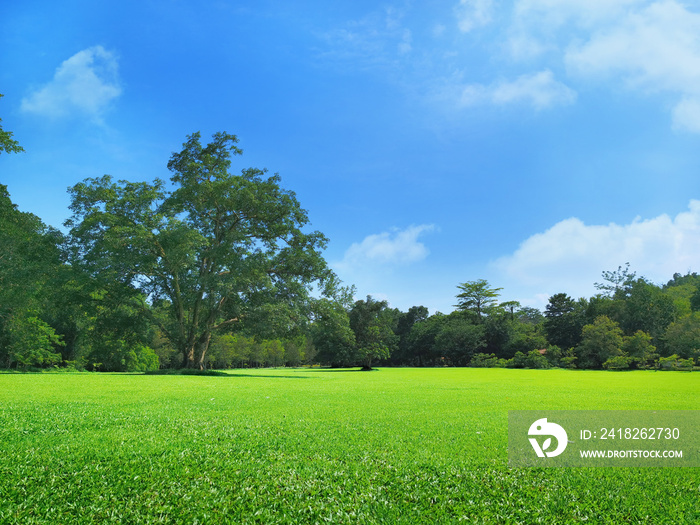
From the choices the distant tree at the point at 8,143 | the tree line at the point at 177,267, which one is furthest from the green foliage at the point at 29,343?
the distant tree at the point at 8,143

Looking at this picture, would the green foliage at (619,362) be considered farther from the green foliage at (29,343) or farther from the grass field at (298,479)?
the green foliage at (29,343)

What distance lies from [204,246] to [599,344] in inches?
1841

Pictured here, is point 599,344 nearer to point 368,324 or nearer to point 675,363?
point 675,363

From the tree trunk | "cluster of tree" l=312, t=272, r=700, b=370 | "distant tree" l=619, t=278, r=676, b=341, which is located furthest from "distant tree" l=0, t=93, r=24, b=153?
"distant tree" l=619, t=278, r=676, b=341

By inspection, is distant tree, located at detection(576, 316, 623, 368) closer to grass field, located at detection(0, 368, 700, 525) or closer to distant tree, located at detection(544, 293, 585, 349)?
distant tree, located at detection(544, 293, 585, 349)

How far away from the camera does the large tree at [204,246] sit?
2458cm

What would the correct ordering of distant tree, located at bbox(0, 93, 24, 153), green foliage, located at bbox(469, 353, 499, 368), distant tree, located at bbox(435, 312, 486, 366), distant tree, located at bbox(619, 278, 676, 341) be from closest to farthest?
distant tree, located at bbox(0, 93, 24, 153) → green foliage, located at bbox(469, 353, 499, 368) → distant tree, located at bbox(619, 278, 676, 341) → distant tree, located at bbox(435, 312, 486, 366)

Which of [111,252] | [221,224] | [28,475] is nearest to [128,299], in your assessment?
[111,252]

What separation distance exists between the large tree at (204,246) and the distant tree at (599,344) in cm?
3746

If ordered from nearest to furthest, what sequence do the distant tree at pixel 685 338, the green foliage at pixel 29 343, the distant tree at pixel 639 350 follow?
the green foliage at pixel 29 343 < the distant tree at pixel 685 338 < the distant tree at pixel 639 350

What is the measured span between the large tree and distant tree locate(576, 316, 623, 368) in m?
37.5

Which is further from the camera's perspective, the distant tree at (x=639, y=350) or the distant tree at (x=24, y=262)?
the distant tree at (x=639, y=350)

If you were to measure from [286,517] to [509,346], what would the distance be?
5925 centimetres

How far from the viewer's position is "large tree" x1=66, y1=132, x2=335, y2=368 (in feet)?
80.6
